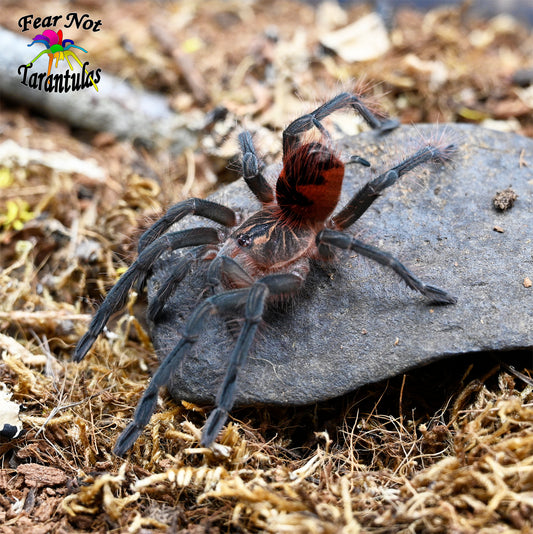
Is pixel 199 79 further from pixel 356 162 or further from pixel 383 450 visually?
pixel 383 450

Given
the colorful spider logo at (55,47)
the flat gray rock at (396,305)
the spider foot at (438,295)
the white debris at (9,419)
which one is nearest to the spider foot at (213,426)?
the flat gray rock at (396,305)

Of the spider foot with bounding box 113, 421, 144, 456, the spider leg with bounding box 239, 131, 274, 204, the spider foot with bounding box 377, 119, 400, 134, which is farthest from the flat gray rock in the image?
the spider foot with bounding box 377, 119, 400, 134

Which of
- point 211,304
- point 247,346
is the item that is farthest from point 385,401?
point 211,304

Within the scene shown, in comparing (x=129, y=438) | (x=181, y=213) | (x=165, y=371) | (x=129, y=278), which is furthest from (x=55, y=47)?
(x=129, y=438)

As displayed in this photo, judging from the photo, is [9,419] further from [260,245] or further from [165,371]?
[260,245]

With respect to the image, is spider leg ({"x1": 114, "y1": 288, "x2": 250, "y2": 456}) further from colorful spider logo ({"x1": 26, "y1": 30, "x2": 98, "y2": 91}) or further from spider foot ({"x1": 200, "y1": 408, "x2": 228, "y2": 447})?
colorful spider logo ({"x1": 26, "y1": 30, "x2": 98, "y2": 91})

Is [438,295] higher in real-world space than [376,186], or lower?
lower
